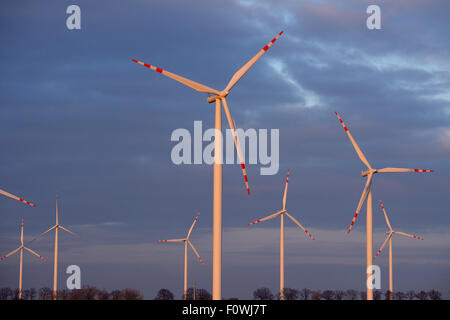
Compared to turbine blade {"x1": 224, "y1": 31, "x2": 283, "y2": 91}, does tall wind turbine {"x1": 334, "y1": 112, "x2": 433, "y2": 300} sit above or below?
below

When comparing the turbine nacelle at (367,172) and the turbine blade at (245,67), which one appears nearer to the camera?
the turbine blade at (245,67)

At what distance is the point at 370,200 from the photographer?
233ft

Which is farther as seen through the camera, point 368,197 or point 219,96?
point 368,197

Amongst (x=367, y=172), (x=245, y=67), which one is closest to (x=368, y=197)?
(x=367, y=172)

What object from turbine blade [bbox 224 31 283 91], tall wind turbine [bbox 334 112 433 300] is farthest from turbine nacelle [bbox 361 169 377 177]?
turbine blade [bbox 224 31 283 91]

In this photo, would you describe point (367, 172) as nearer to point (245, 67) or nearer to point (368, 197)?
point (368, 197)

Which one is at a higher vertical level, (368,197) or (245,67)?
(245,67)

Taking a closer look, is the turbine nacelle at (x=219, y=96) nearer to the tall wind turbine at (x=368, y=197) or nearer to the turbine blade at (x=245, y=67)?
the turbine blade at (x=245, y=67)

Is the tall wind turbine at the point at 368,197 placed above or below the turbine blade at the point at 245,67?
below

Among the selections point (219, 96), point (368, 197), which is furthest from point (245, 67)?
point (368, 197)

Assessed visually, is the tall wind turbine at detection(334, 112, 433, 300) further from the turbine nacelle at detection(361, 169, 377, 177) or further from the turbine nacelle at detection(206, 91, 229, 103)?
the turbine nacelle at detection(206, 91, 229, 103)

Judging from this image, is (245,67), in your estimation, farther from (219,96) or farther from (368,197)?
(368,197)

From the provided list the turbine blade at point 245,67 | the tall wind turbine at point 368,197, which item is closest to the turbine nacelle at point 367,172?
the tall wind turbine at point 368,197
